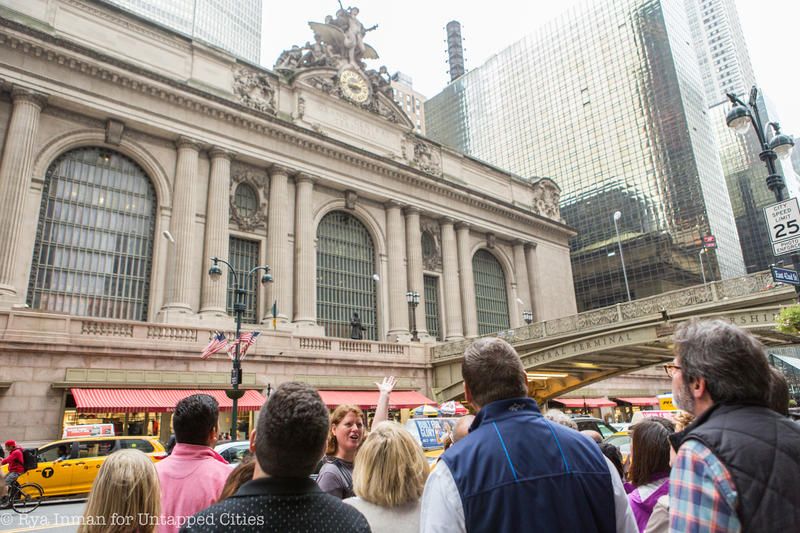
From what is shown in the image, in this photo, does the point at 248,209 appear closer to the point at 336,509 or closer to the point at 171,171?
the point at 171,171

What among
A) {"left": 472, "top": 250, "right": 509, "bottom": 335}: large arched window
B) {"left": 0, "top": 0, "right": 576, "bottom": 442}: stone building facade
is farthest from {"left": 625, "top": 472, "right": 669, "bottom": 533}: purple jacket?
{"left": 472, "top": 250, "right": 509, "bottom": 335}: large arched window

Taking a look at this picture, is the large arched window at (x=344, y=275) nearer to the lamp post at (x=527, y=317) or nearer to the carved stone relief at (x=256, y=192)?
the carved stone relief at (x=256, y=192)

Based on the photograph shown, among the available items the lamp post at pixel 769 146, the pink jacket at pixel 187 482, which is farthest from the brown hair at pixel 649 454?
the lamp post at pixel 769 146

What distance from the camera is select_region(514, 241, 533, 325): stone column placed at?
46.7 m

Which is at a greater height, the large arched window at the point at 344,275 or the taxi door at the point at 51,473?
the large arched window at the point at 344,275

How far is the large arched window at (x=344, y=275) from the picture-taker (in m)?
34.9

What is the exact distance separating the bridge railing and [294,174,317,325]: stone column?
29.0ft

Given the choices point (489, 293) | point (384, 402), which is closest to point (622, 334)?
point (489, 293)

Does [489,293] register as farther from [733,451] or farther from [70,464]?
[733,451]

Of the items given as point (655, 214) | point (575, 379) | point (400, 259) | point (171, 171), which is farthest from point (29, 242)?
point (655, 214)

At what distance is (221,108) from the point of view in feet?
99.0

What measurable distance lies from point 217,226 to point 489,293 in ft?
80.0

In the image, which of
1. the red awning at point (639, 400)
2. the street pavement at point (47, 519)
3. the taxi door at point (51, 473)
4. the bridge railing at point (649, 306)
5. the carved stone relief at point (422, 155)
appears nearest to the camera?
the street pavement at point (47, 519)

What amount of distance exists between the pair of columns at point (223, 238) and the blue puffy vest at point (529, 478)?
26406mm
